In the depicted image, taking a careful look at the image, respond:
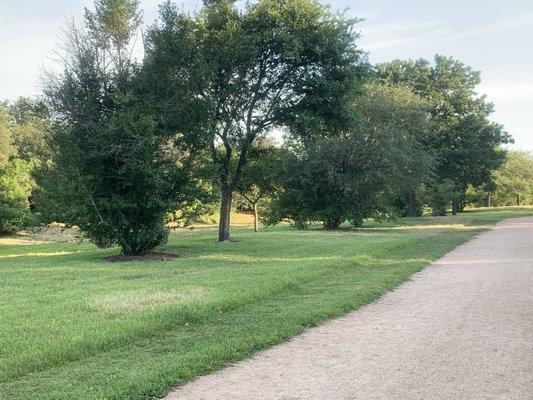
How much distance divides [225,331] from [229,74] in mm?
15038

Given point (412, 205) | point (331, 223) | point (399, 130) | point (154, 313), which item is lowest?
point (154, 313)

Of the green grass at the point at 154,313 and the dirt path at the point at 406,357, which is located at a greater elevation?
the green grass at the point at 154,313

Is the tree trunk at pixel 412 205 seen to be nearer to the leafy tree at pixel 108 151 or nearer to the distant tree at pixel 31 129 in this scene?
the distant tree at pixel 31 129

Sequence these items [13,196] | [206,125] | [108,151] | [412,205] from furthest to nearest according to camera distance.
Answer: [412,205], [13,196], [206,125], [108,151]

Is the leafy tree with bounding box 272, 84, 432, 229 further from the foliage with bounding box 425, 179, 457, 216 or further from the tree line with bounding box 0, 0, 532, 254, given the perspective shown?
the foliage with bounding box 425, 179, 457, 216

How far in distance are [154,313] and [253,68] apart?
1582cm

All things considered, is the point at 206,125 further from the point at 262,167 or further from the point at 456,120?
the point at 456,120

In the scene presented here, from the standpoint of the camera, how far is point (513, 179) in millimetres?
75188

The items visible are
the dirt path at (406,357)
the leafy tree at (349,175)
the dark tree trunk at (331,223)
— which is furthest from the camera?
the dark tree trunk at (331,223)

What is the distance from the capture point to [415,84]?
53250 mm

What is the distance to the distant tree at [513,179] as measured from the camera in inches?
2916

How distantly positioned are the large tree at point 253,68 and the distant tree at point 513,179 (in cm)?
5534

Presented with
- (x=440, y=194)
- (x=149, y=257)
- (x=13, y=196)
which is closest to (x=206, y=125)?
Answer: (x=149, y=257)

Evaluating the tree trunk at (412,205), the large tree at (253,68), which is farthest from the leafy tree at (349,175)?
the tree trunk at (412,205)
